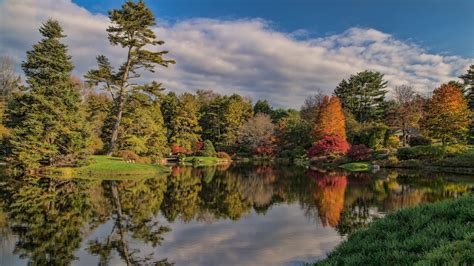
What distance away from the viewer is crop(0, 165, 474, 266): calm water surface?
807cm

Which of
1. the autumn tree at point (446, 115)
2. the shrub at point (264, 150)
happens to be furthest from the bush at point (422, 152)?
the shrub at point (264, 150)

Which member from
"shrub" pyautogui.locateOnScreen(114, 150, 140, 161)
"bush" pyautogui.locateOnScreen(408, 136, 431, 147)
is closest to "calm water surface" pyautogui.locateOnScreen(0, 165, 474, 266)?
"shrub" pyautogui.locateOnScreen(114, 150, 140, 161)

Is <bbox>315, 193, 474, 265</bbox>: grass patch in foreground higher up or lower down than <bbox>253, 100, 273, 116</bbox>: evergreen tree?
lower down

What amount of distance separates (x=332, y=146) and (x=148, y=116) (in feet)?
75.4

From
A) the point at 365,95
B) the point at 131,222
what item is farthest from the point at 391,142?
the point at 131,222

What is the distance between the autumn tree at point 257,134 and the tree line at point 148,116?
17 cm

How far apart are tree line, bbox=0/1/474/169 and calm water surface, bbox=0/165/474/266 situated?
4.81 meters

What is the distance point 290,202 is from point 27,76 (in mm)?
20751

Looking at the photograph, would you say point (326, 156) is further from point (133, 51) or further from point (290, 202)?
point (290, 202)

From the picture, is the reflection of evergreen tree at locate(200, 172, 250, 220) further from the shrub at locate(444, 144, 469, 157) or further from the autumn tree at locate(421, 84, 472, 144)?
the autumn tree at locate(421, 84, 472, 144)

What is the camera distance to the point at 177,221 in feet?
38.3

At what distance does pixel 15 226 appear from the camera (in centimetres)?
988

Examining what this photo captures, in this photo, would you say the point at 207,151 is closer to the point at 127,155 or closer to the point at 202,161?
the point at 202,161

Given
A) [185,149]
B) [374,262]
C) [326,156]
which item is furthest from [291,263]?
[185,149]
